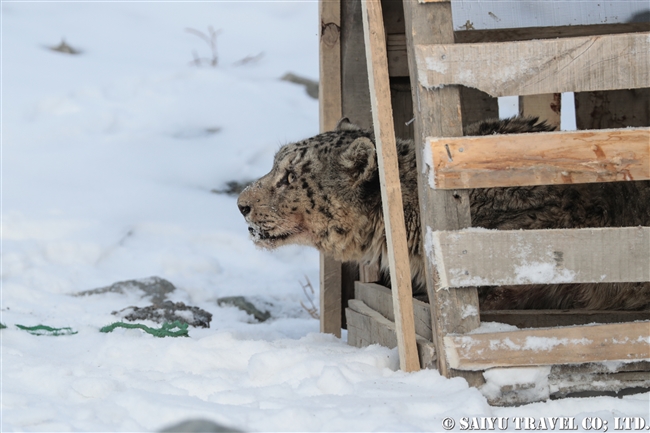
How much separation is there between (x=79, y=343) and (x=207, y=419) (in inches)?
72.0

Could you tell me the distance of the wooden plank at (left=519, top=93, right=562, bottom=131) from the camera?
629cm

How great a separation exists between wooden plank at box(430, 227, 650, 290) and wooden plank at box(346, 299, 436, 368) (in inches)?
16.1

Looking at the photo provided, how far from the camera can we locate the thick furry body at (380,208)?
403 centimetres

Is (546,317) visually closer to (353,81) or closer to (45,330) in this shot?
(353,81)

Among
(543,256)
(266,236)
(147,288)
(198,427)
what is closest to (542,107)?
(266,236)

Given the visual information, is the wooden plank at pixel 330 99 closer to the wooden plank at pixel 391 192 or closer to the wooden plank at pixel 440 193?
the wooden plank at pixel 391 192

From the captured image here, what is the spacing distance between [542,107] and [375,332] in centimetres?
312

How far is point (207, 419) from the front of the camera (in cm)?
273

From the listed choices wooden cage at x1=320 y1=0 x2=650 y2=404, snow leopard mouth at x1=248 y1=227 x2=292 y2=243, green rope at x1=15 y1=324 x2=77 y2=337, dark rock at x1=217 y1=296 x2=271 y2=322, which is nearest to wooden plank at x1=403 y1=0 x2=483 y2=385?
wooden cage at x1=320 y1=0 x2=650 y2=404

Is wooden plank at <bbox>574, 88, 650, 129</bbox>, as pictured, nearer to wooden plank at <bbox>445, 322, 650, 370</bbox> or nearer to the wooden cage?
the wooden cage

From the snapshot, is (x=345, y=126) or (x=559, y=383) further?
(x=345, y=126)

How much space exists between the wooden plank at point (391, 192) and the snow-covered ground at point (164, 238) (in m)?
0.20

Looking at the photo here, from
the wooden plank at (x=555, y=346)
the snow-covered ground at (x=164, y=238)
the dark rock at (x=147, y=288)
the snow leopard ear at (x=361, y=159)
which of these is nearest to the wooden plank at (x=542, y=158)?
the wooden plank at (x=555, y=346)

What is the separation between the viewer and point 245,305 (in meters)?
6.75
